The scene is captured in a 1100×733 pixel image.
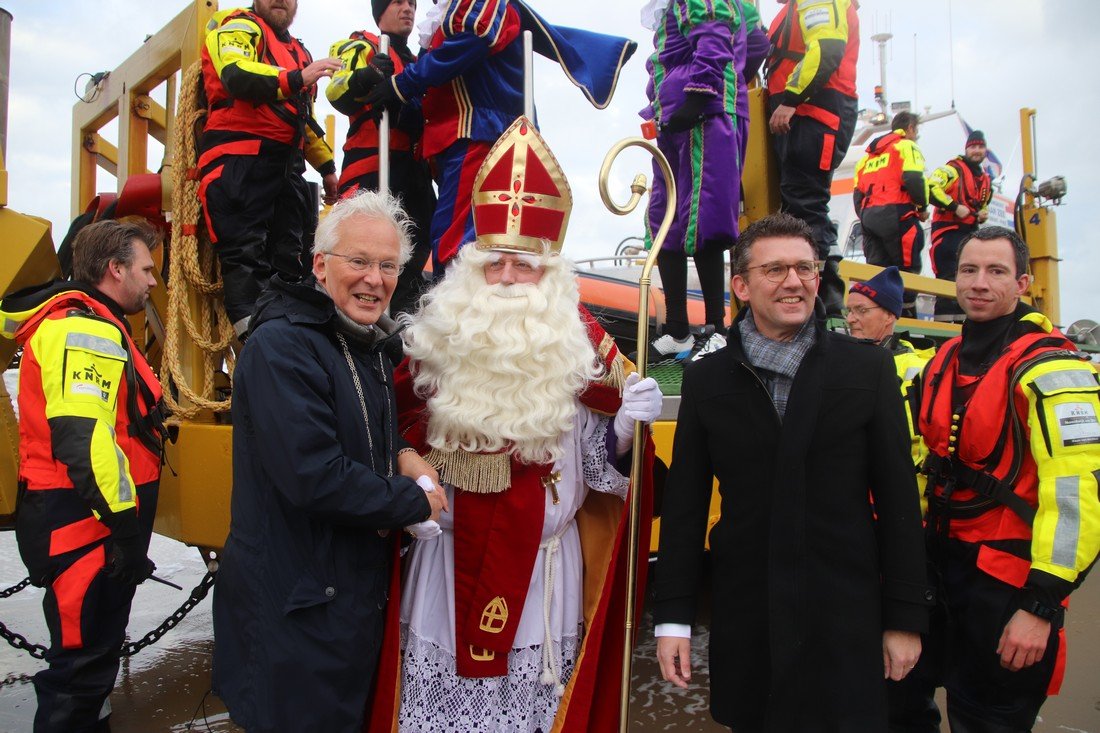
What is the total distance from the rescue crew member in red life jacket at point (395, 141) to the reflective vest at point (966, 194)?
540cm

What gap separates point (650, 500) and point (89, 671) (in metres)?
1.88

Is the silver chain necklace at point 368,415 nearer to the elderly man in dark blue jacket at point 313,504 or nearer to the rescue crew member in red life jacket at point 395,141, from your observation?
the elderly man in dark blue jacket at point 313,504

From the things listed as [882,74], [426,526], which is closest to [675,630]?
[426,526]

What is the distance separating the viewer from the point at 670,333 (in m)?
4.20

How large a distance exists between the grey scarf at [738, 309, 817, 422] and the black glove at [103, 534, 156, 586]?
75.2 inches

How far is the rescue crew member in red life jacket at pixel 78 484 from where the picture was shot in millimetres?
2381

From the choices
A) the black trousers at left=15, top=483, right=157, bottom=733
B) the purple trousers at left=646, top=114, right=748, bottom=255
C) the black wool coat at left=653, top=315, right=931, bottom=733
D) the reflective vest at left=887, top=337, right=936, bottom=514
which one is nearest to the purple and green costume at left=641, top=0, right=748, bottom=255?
the purple trousers at left=646, top=114, right=748, bottom=255

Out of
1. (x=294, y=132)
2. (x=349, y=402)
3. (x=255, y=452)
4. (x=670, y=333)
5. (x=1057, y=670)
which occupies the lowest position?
(x=1057, y=670)

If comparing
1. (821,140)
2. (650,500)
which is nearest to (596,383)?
(650,500)

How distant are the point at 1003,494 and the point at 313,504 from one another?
1.78 m

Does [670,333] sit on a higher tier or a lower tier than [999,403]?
higher

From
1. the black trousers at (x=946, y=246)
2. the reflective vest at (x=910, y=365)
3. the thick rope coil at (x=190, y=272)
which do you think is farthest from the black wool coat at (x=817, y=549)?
the black trousers at (x=946, y=246)

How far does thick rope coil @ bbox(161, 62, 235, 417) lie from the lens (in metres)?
3.28

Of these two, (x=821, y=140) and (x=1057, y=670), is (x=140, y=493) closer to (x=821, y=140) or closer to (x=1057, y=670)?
(x=1057, y=670)
